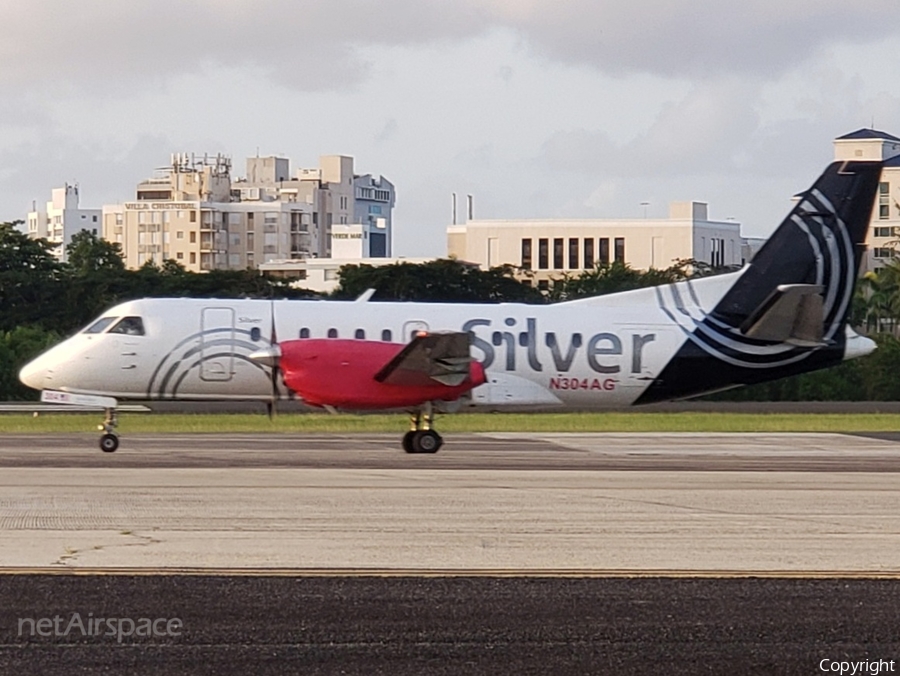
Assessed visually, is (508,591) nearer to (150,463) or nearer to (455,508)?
(455,508)

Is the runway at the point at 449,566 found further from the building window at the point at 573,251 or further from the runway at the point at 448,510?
the building window at the point at 573,251

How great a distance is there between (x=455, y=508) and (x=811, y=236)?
49.3 ft

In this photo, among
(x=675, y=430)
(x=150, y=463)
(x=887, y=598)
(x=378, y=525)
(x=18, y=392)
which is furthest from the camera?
(x=18, y=392)

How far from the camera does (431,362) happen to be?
26.4 m

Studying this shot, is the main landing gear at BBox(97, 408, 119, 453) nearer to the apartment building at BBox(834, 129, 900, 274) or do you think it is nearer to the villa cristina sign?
the apartment building at BBox(834, 129, 900, 274)

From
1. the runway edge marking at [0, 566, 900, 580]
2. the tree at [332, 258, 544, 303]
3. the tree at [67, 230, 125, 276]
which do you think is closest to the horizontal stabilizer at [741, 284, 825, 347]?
the runway edge marking at [0, 566, 900, 580]

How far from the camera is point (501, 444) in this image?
29.5 m

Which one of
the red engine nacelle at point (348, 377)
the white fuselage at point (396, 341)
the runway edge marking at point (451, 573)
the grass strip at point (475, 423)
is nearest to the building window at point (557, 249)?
the grass strip at point (475, 423)

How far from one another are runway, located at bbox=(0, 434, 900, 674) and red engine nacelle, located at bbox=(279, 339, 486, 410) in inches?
110

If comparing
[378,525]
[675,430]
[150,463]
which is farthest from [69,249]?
[378,525]

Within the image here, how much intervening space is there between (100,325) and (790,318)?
1261 cm

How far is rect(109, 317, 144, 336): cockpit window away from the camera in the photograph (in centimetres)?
2766

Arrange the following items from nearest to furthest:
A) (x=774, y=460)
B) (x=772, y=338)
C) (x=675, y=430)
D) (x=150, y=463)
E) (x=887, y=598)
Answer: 1. (x=887, y=598)
2. (x=150, y=463)
3. (x=774, y=460)
4. (x=772, y=338)
5. (x=675, y=430)

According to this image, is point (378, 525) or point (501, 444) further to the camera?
point (501, 444)
